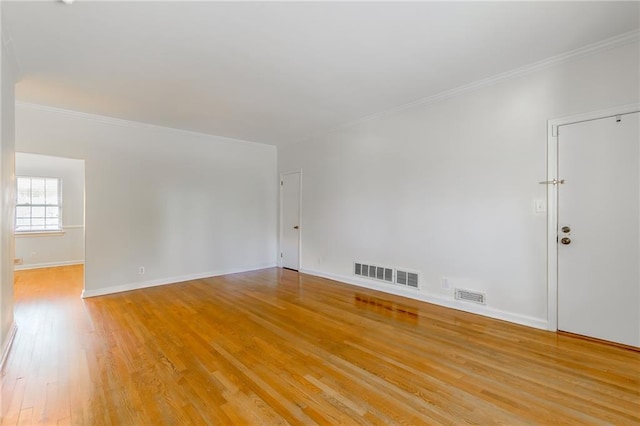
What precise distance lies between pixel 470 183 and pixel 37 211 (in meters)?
8.93

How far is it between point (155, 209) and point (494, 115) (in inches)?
203

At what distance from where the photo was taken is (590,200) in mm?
2736

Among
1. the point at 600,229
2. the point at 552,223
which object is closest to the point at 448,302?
the point at 552,223

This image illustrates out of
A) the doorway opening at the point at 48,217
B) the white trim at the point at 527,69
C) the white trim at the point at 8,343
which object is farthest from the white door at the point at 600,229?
the doorway opening at the point at 48,217

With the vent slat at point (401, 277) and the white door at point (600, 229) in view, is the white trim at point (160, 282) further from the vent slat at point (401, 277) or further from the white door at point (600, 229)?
the white door at point (600, 229)

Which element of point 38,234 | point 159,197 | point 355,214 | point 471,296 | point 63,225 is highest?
point 159,197

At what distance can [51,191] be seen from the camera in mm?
6832

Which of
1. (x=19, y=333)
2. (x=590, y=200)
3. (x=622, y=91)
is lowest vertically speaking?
(x=19, y=333)

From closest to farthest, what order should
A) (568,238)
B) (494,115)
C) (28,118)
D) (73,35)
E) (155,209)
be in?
(73,35), (568,238), (494,115), (28,118), (155,209)

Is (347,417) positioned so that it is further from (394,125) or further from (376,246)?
(394,125)

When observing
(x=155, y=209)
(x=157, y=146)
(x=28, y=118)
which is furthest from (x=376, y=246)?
(x=28, y=118)

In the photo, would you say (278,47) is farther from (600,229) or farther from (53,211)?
(53,211)

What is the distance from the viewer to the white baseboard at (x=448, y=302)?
10.0ft

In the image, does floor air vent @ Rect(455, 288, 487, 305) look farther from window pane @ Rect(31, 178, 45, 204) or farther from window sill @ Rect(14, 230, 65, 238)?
window pane @ Rect(31, 178, 45, 204)
